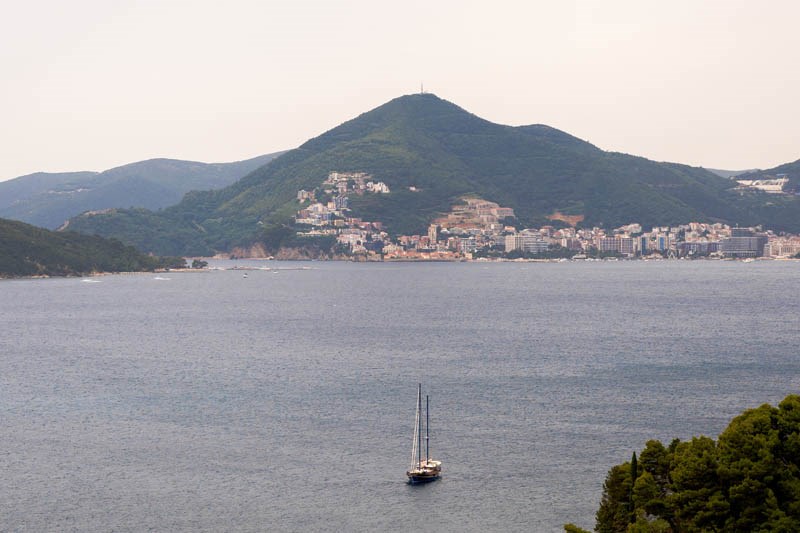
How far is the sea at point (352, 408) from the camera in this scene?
46250 millimetres

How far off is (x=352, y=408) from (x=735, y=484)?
35.1 meters

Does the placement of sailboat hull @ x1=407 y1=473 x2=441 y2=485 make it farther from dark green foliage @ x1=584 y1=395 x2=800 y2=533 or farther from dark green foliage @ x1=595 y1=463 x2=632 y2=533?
dark green foliage @ x1=584 y1=395 x2=800 y2=533

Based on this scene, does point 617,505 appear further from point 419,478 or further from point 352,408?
point 352,408

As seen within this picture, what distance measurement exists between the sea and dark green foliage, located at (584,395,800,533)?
8592 mm

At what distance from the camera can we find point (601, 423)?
195ft

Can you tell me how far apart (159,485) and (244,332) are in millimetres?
62579

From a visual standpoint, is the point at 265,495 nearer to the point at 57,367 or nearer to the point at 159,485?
the point at 159,485

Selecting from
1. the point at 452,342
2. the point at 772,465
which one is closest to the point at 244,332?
the point at 452,342

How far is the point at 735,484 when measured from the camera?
33.8 meters

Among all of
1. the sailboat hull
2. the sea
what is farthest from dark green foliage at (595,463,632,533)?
the sailboat hull

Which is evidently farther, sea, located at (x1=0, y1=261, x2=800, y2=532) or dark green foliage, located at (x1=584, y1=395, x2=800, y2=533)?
sea, located at (x1=0, y1=261, x2=800, y2=532)

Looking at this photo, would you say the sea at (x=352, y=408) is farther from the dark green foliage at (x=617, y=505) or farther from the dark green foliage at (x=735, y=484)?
the dark green foliage at (x=735, y=484)

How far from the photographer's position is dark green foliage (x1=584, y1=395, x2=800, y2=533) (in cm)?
3312

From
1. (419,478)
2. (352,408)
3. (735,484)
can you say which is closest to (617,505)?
(735,484)
